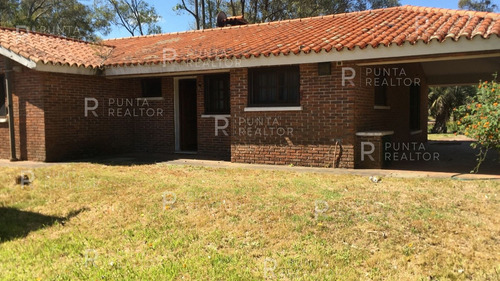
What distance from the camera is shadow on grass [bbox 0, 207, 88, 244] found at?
5391 millimetres

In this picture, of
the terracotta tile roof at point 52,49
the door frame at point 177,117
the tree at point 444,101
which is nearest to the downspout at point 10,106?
the terracotta tile roof at point 52,49

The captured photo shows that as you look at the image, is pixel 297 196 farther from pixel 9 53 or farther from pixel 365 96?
pixel 9 53

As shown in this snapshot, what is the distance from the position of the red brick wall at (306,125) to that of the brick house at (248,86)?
24mm

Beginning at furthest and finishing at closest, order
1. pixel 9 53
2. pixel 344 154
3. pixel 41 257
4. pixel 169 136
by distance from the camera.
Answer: pixel 169 136
pixel 9 53
pixel 344 154
pixel 41 257

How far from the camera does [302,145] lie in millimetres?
9227

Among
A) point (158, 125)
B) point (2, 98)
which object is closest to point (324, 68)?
point (158, 125)

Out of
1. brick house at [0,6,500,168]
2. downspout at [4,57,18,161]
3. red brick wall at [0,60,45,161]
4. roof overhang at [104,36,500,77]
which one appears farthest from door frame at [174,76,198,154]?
downspout at [4,57,18,161]

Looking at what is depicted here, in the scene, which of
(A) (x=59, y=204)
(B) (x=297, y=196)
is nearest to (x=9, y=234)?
(A) (x=59, y=204)

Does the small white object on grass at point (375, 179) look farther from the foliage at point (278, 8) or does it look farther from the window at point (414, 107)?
the foliage at point (278, 8)

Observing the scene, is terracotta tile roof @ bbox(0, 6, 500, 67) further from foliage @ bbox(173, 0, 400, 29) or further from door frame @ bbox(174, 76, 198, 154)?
foliage @ bbox(173, 0, 400, 29)

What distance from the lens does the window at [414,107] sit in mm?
14344

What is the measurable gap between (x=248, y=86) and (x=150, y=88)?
4.45 metres

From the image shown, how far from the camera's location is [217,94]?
11.8 metres

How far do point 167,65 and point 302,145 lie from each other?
413 cm
